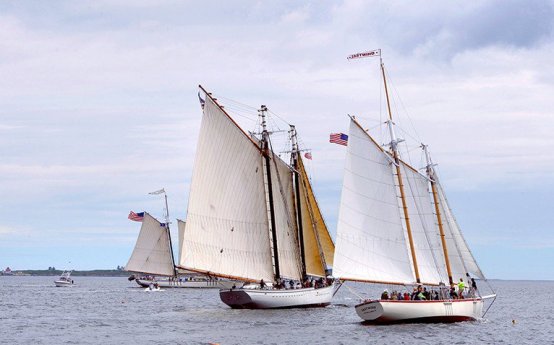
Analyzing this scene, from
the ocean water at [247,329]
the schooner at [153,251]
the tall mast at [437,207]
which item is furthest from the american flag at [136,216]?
the tall mast at [437,207]

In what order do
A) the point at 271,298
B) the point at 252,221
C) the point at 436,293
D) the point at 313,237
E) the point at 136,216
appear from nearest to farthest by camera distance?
the point at 436,293 → the point at 252,221 → the point at 271,298 → the point at 313,237 → the point at 136,216

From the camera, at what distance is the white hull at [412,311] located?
72.6 m

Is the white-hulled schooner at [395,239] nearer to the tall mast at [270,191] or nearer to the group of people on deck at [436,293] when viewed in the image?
the group of people on deck at [436,293]

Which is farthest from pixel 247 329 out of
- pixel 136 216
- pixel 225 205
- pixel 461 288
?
pixel 136 216

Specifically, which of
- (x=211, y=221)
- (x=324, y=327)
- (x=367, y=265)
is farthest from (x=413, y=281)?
(x=211, y=221)

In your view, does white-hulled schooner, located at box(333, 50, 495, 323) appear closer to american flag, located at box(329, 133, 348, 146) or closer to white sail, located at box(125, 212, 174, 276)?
american flag, located at box(329, 133, 348, 146)

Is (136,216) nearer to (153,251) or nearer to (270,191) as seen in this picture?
(153,251)

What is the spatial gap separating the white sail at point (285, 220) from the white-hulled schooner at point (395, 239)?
22.3m

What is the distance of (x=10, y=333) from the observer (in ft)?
243

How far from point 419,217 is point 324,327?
41.1 ft

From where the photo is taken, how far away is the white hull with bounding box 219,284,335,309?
95250mm

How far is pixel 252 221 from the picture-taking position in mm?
94750

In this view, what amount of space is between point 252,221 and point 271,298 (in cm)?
843

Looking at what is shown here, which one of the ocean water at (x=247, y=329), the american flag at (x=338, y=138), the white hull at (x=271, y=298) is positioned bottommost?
the ocean water at (x=247, y=329)
